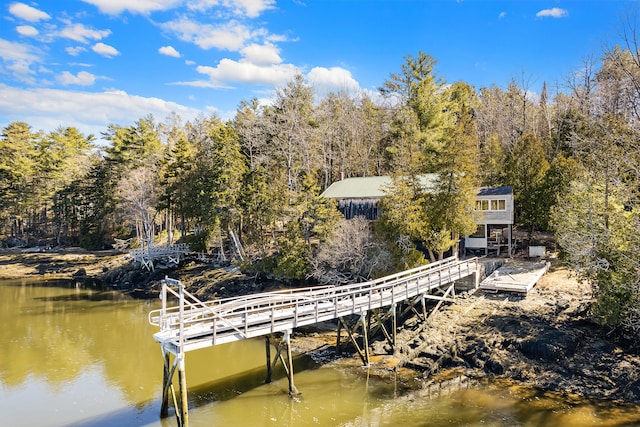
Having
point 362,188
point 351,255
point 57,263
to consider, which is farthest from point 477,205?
point 57,263

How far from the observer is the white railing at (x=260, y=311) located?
13008 mm

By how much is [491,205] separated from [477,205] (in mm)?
856

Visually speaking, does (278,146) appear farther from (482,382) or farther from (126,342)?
(482,382)

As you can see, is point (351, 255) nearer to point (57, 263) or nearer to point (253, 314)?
point (253, 314)

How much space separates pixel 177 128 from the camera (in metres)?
63.1

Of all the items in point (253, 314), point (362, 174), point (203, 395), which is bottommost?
point (203, 395)

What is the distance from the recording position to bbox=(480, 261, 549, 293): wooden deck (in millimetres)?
20734

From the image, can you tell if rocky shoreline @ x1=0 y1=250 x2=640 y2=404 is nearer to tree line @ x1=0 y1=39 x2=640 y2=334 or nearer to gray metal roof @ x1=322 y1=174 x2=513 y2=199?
tree line @ x1=0 y1=39 x2=640 y2=334

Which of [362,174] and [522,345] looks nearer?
[522,345]

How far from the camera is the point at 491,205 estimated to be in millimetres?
27328

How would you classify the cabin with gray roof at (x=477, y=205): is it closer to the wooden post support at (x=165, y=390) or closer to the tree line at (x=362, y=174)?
the tree line at (x=362, y=174)

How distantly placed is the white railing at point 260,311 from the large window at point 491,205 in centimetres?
720

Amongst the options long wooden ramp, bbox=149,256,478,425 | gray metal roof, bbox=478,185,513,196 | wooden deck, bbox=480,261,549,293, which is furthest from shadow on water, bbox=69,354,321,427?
gray metal roof, bbox=478,185,513,196

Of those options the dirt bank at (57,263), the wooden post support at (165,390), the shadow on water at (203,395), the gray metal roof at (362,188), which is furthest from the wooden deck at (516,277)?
the dirt bank at (57,263)
